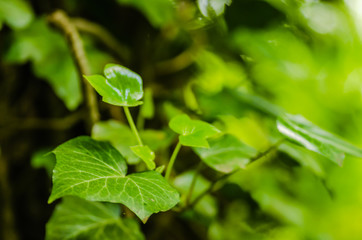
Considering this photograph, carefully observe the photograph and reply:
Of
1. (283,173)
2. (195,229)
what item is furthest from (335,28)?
(195,229)

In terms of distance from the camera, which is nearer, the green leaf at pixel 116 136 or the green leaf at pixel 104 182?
the green leaf at pixel 104 182

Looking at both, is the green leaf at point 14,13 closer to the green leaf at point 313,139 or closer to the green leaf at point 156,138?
the green leaf at point 156,138

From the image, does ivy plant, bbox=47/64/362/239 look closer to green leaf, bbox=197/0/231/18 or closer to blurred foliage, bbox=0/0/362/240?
blurred foliage, bbox=0/0/362/240

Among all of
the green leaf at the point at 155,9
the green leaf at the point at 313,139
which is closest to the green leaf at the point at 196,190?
Answer: the green leaf at the point at 313,139

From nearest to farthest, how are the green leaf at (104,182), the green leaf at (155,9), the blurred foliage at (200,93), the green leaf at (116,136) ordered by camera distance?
the green leaf at (104,182), the green leaf at (116,136), the blurred foliage at (200,93), the green leaf at (155,9)

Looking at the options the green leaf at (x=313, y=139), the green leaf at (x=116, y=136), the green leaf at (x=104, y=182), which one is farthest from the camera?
the green leaf at (x=116, y=136)

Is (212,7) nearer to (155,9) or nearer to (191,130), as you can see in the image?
(155,9)

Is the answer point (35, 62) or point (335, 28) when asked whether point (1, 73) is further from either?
point (335, 28)
